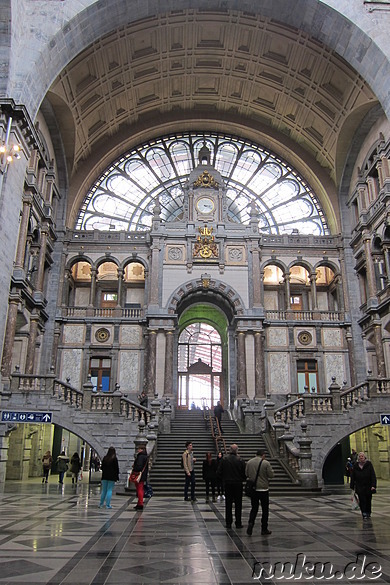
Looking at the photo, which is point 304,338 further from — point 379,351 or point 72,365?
point 72,365

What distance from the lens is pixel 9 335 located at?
77.5 ft

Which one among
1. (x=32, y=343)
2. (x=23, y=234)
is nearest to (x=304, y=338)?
(x=32, y=343)

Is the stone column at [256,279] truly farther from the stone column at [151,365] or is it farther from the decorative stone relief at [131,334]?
the decorative stone relief at [131,334]

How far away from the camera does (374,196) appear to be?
2927 cm

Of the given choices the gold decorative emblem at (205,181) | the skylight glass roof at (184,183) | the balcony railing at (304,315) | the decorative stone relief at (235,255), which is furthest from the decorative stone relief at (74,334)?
the gold decorative emblem at (205,181)

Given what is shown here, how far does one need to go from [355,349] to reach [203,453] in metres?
13.4

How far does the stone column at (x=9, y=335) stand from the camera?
74.4 ft

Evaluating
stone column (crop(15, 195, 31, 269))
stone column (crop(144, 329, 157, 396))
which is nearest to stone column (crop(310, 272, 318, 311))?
stone column (crop(144, 329, 157, 396))

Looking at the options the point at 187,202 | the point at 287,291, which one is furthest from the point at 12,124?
the point at 287,291

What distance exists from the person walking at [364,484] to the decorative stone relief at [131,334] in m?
20.1

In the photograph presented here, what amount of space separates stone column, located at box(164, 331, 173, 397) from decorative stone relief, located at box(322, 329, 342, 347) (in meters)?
9.17

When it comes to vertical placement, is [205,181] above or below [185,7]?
below

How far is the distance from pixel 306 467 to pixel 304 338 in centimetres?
1373

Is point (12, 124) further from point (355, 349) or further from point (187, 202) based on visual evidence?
point (355, 349)
